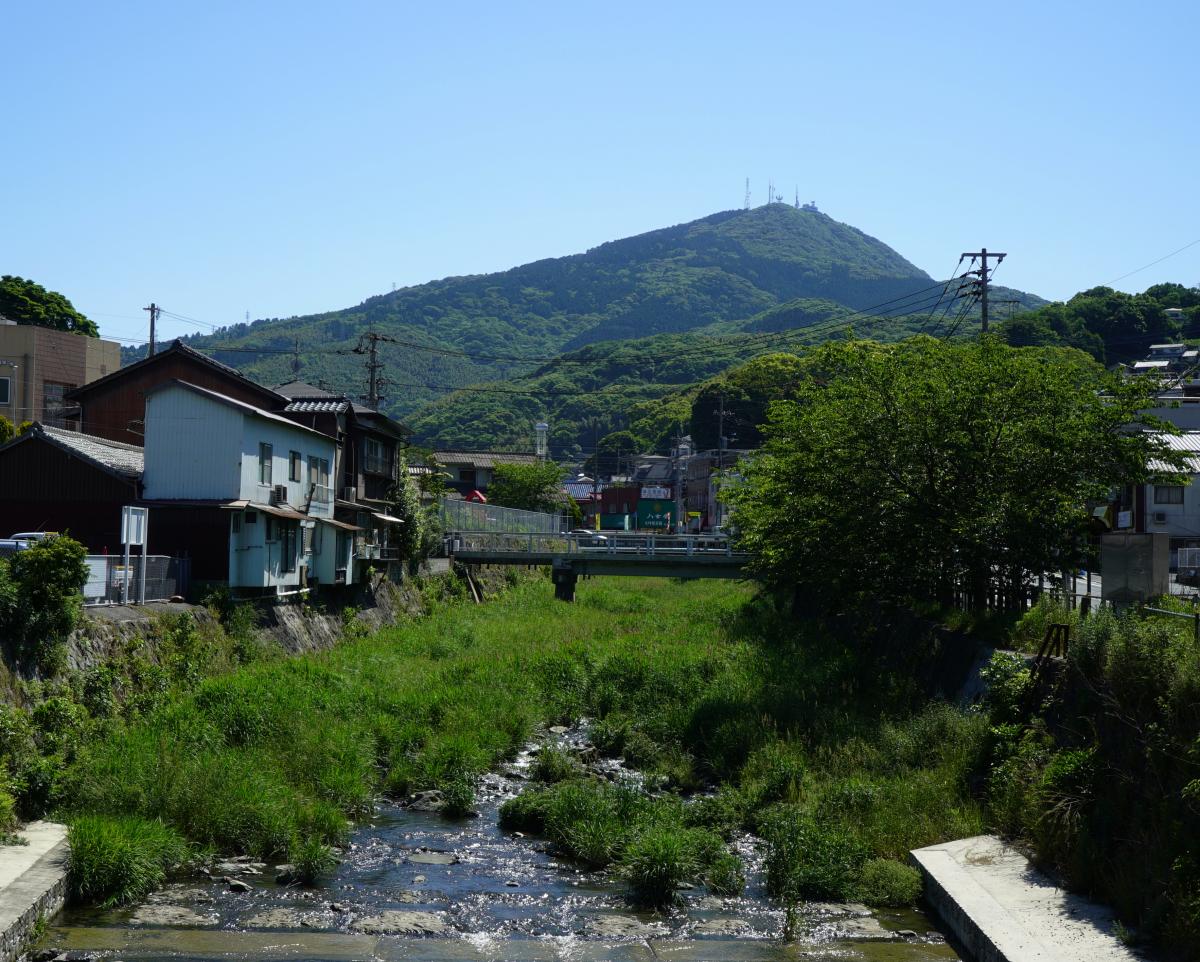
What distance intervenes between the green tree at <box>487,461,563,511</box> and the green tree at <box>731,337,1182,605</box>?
65.2m

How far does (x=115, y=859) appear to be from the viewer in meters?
12.8

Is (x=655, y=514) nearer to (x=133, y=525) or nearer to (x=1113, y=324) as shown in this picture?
(x=1113, y=324)

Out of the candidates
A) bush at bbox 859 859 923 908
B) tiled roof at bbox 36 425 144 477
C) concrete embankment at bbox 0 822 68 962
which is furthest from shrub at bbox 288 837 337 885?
tiled roof at bbox 36 425 144 477

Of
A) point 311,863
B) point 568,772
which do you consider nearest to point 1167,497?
point 568,772

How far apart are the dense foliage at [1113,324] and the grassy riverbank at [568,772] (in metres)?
58.5

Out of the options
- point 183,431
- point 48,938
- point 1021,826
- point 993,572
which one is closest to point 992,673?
point 1021,826

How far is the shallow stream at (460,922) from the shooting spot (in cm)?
1159

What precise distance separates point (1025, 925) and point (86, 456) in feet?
79.4

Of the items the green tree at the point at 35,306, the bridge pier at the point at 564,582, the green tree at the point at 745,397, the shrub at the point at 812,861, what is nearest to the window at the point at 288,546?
the bridge pier at the point at 564,582

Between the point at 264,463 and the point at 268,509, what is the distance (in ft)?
7.11

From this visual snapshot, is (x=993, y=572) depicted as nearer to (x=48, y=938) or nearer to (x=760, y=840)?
(x=760, y=840)

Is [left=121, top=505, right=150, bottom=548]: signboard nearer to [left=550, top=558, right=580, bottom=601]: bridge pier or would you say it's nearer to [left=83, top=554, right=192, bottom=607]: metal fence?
[left=83, top=554, right=192, bottom=607]: metal fence

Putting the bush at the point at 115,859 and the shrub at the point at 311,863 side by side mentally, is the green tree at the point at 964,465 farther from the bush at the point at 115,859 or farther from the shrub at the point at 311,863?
the bush at the point at 115,859

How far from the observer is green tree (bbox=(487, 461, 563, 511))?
8988cm
